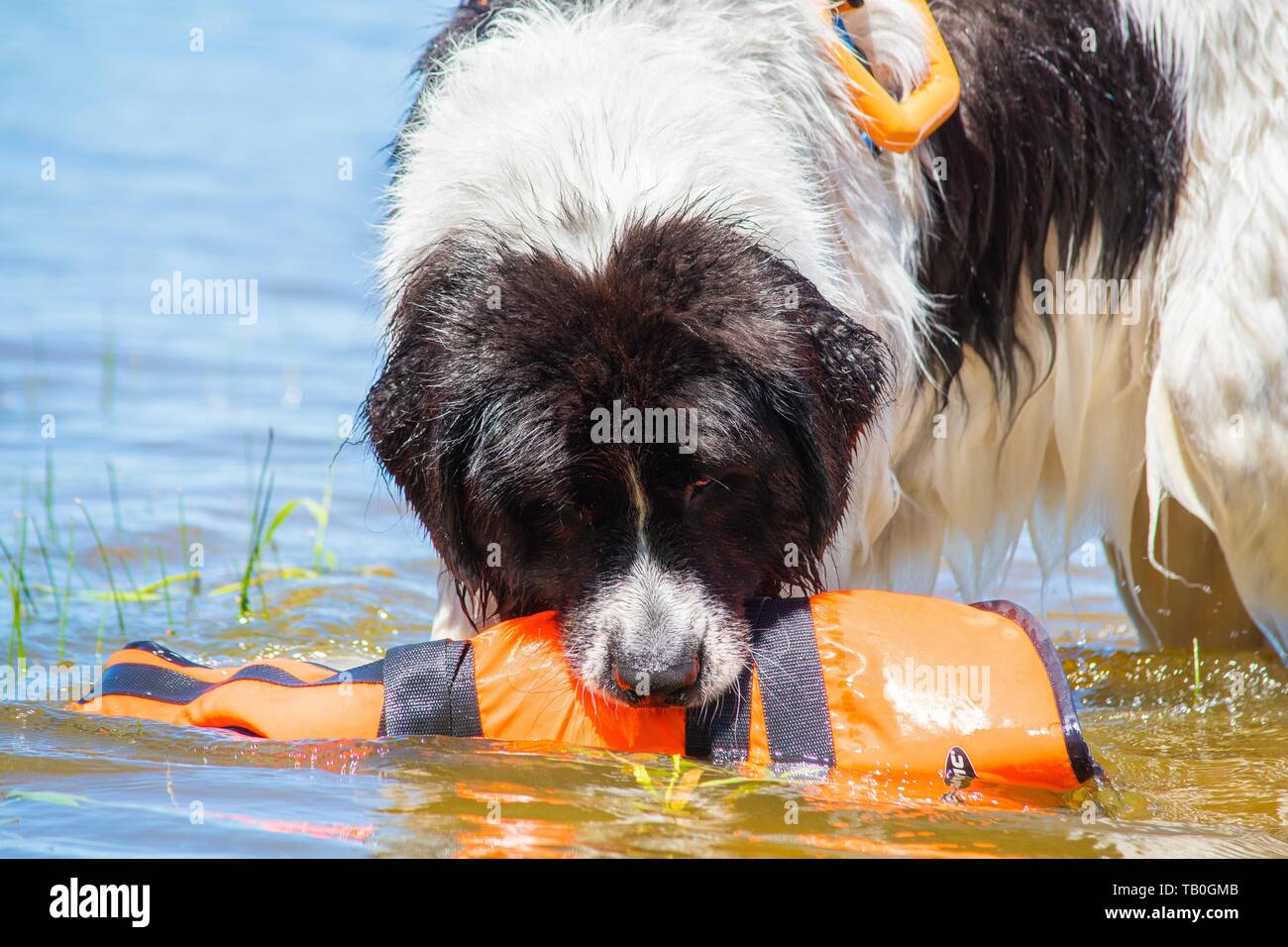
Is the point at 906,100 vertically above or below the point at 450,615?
above

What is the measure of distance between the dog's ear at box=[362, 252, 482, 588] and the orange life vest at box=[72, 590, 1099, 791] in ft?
0.89

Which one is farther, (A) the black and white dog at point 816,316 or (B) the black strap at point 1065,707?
(A) the black and white dog at point 816,316

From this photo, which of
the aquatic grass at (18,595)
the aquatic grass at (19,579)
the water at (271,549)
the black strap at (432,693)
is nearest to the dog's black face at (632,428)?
the black strap at (432,693)

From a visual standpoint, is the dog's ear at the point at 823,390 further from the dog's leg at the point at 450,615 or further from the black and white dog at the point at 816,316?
the dog's leg at the point at 450,615

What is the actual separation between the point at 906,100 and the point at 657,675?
1600mm

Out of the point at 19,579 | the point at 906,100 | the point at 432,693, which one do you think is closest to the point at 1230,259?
the point at 906,100

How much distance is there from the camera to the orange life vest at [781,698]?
2.87 metres

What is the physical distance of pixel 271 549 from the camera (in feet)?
18.0

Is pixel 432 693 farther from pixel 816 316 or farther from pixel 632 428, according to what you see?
pixel 816 316

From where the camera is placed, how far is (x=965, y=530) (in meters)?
4.54

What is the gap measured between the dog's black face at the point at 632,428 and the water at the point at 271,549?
0.34 m
